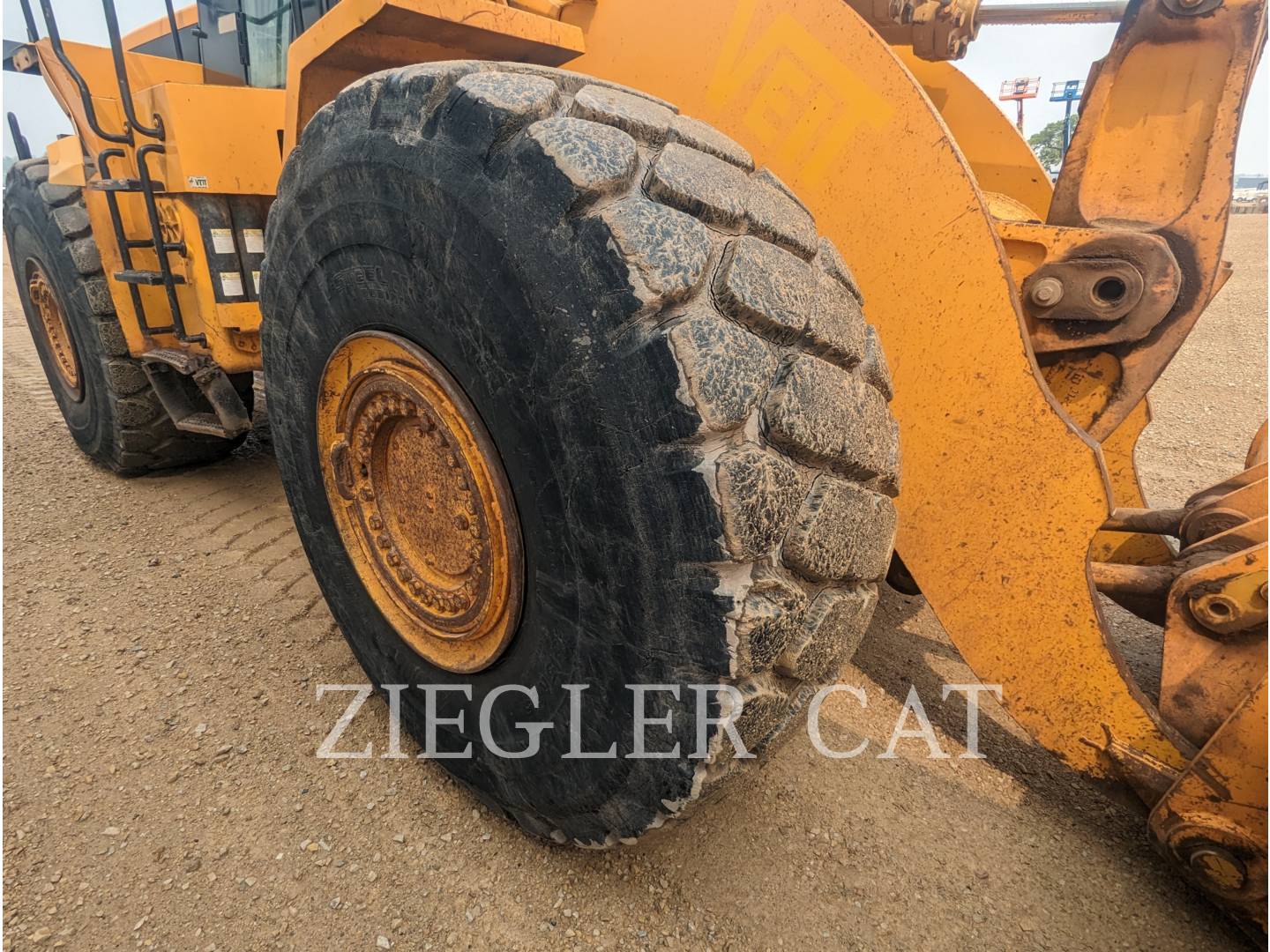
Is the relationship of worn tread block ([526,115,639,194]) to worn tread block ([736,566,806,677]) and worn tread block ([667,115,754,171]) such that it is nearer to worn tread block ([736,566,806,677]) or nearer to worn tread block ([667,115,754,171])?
worn tread block ([667,115,754,171])

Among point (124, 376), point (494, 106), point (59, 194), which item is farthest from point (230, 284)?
point (494, 106)

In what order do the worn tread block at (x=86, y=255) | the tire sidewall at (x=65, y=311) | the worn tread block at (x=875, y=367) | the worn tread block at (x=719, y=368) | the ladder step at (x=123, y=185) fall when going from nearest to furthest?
the worn tread block at (x=719, y=368) → the worn tread block at (x=875, y=367) → the ladder step at (x=123, y=185) → the worn tread block at (x=86, y=255) → the tire sidewall at (x=65, y=311)

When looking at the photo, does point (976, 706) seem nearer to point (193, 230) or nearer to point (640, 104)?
point (640, 104)

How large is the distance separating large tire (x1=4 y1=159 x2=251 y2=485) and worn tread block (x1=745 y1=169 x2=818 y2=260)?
2.77m

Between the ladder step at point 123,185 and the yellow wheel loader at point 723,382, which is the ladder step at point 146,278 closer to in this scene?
the ladder step at point 123,185

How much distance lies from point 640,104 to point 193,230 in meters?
1.95

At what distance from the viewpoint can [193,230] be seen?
243 cm

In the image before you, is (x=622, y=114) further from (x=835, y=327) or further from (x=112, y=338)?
(x=112, y=338)

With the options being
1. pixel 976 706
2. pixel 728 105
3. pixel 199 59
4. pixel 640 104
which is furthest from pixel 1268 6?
pixel 199 59

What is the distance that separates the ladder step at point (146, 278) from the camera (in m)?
2.63

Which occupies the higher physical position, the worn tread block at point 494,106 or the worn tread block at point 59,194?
the worn tread block at point 494,106

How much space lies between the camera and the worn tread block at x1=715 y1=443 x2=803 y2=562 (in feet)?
3.30

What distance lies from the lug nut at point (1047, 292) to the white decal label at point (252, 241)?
235cm

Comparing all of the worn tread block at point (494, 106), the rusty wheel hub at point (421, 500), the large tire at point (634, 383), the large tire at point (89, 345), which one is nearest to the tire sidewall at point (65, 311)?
the large tire at point (89, 345)
